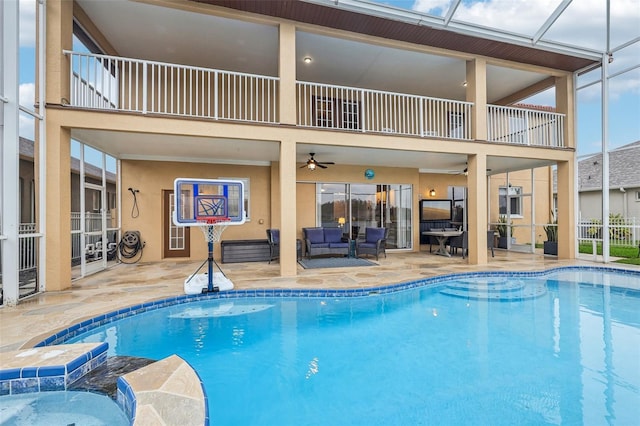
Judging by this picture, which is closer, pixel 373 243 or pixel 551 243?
pixel 373 243

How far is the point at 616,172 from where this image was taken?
1655 cm

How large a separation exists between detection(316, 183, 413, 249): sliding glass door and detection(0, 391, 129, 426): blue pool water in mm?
7667

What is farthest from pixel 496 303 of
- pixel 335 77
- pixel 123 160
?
pixel 123 160

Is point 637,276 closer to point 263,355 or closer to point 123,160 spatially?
point 263,355

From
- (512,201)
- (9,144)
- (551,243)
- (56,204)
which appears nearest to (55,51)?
(9,144)

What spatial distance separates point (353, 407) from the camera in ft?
8.16

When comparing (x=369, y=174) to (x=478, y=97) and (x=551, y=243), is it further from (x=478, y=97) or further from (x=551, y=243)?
(x=551, y=243)

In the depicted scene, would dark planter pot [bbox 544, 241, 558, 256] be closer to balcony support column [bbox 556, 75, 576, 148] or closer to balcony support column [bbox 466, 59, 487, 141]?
balcony support column [bbox 556, 75, 576, 148]

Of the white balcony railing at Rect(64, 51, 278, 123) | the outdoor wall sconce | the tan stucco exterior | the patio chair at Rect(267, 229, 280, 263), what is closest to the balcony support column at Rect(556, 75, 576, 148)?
the tan stucco exterior

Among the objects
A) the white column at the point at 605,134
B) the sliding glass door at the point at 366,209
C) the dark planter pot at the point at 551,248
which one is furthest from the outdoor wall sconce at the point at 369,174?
the white column at the point at 605,134

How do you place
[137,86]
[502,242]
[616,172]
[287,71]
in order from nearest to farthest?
[137,86], [287,71], [502,242], [616,172]

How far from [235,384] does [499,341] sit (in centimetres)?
313

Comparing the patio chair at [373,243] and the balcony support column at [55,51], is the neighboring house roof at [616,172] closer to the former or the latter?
the patio chair at [373,243]

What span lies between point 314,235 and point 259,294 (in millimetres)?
3654
